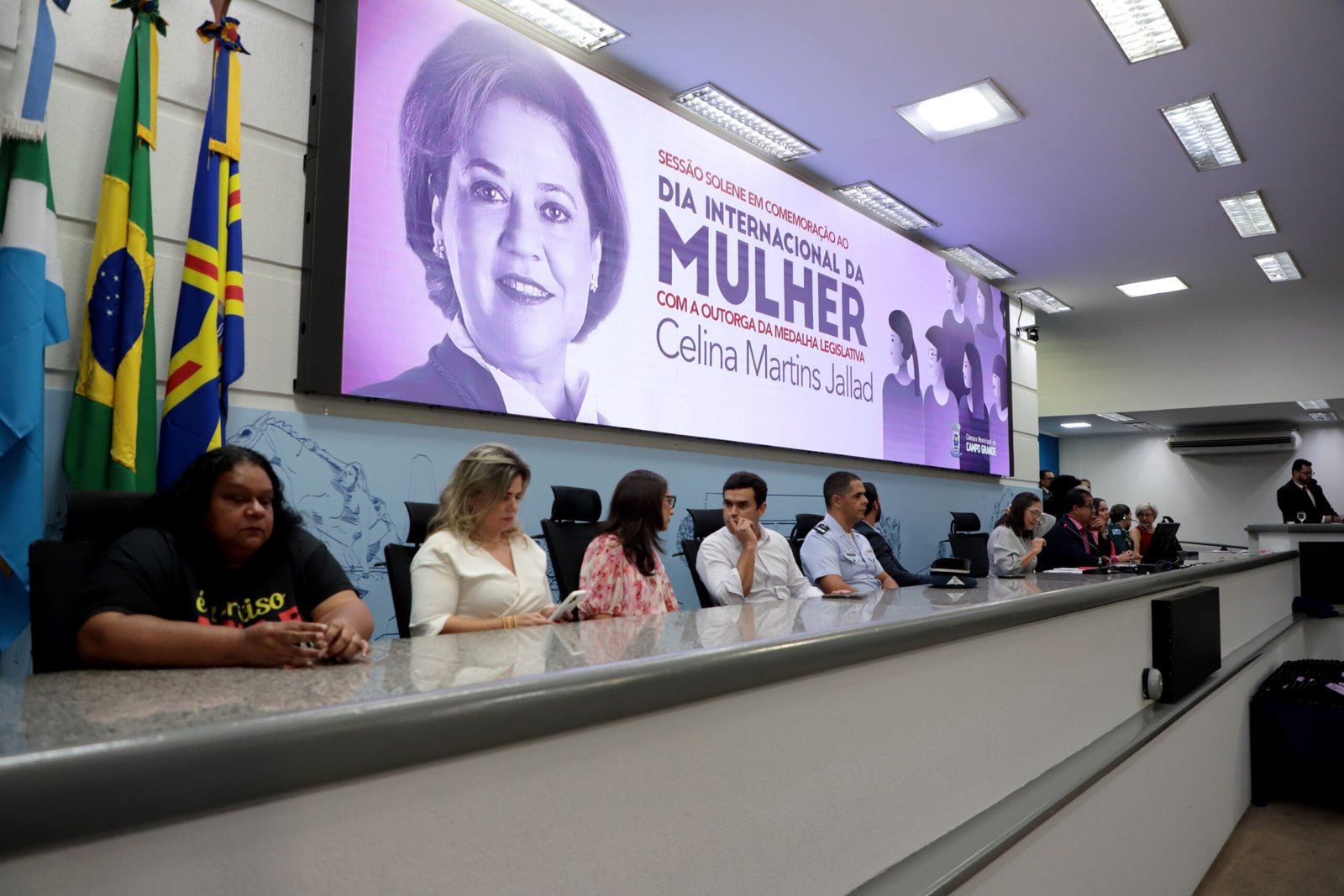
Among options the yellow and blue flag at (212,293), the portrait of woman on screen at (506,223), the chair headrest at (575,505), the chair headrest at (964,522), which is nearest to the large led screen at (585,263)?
the portrait of woman on screen at (506,223)

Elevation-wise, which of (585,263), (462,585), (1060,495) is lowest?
(462,585)

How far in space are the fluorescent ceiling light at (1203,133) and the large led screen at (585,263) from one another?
1.90 m

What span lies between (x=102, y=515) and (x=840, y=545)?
2.83m

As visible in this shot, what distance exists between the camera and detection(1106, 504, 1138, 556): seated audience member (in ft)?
24.5

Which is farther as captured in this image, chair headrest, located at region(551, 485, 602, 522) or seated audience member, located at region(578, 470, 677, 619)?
chair headrest, located at region(551, 485, 602, 522)

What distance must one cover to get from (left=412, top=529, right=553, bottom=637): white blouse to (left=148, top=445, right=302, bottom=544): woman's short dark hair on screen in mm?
588

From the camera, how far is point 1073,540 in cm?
493

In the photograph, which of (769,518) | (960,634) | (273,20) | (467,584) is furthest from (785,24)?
(960,634)

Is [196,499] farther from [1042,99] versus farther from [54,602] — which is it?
[1042,99]

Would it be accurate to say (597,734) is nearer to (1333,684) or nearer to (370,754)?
(370,754)

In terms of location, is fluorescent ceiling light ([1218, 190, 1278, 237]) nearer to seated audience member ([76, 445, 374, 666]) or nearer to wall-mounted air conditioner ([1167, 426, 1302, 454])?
wall-mounted air conditioner ([1167, 426, 1302, 454])

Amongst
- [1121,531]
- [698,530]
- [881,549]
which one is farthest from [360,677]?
[1121,531]

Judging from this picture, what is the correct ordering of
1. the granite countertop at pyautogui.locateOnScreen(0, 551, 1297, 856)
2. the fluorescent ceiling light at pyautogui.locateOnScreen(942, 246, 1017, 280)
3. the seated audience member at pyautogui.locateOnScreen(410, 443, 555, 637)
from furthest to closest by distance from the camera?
the fluorescent ceiling light at pyautogui.locateOnScreen(942, 246, 1017, 280), the seated audience member at pyautogui.locateOnScreen(410, 443, 555, 637), the granite countertop at pyautogui.locateOnScreen(0, 551, 1297, 856)

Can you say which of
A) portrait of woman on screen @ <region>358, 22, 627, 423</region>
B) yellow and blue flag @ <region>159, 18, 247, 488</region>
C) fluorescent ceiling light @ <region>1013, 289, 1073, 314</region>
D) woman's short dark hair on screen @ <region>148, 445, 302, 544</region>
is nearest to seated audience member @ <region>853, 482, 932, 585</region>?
portrait of woman on screen @ <region>358, 22, 627, 423</region>
